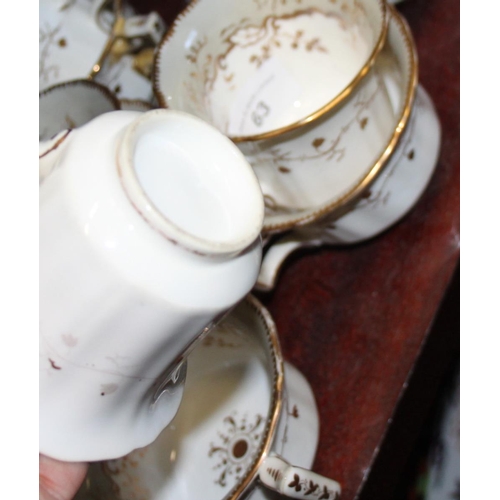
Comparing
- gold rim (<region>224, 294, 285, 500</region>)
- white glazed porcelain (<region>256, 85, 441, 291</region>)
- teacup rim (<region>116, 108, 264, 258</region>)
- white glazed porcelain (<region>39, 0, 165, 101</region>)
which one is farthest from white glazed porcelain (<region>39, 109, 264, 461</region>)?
white glazed porcelain (<region>39, 0, 165, 101</region>)

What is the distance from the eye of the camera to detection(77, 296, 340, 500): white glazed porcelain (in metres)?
0.39

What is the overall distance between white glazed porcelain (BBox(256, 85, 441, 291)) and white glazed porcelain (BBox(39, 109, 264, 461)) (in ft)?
0.67

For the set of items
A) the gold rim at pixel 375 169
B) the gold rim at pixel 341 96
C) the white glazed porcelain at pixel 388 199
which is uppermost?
the gold rim at pixel 341 96

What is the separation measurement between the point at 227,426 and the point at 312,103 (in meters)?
0.31

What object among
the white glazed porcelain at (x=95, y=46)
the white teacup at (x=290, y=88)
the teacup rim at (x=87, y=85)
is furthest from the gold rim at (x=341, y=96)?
the white glazed porcelain at (x=95, y=46)

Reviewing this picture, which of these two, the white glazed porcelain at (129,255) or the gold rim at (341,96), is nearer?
the white glazed porcelain at (129,255)

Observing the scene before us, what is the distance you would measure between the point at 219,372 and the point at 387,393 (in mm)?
133

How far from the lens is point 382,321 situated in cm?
49

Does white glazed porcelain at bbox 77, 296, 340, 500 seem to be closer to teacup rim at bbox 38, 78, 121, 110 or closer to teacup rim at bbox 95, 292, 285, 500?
teacup rim at bbox 95, 292, 285, 500

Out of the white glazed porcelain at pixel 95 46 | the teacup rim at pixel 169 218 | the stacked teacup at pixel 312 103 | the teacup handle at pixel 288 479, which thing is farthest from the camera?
the white glazed porcelain at pixel 95 46

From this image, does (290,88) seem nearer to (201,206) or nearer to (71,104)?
(71,104)

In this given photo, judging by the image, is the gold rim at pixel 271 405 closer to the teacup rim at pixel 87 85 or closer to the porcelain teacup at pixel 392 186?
the porcelain teacup at pixel 392 186

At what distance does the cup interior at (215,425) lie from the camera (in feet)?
1.31

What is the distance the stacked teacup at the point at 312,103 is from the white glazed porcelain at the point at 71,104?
0.04 m
